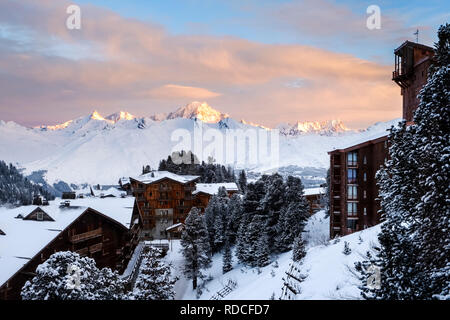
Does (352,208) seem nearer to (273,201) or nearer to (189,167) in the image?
(273,201)

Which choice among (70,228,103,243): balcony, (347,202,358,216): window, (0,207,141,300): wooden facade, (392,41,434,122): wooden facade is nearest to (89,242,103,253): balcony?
(0,207,141,300): wooden facade

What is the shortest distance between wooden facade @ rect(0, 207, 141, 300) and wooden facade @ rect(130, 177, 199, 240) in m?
31.4

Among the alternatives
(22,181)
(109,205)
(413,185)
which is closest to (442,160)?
(413,185)

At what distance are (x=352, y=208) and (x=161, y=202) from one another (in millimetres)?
47179

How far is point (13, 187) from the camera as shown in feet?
293

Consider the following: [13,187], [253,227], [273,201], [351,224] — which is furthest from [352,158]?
[13,187]

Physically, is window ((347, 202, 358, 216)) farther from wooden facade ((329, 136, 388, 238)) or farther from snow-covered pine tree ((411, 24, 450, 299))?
snow-covered pine tree ((411, 24, 450, 299))

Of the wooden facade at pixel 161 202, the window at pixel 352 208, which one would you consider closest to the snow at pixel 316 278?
the window at pixel 352 208

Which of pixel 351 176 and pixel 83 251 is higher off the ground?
pixel 351 176

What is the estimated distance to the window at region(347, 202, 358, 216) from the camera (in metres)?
45.4

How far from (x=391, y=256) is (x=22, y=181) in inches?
4086

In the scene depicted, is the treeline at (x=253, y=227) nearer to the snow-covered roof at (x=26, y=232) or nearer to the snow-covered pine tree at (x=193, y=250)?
the snow-covered pine tree at (x=193, y=250)

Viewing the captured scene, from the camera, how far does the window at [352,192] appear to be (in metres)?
45.5

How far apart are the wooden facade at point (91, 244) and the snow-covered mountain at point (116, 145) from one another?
10439 mm
